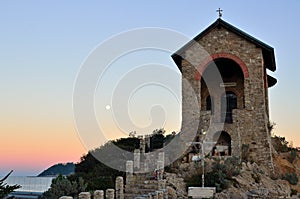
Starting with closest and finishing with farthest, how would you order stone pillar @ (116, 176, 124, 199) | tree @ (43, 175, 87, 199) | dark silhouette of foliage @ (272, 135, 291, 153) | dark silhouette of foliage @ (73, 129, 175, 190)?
stone pillar @ (116, 176, 124, 199) < tree @ (43, 175, 87, 199) < dark silhouette of foliage @ (73, 129, 175, 190) < dark silhouette of foliage @ (272, 135, 291, 153)

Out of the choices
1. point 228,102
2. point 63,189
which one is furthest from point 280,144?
point 63,189

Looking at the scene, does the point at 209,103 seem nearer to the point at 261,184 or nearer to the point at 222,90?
the point at 222,90

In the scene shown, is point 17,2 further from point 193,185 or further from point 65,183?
point 193,185

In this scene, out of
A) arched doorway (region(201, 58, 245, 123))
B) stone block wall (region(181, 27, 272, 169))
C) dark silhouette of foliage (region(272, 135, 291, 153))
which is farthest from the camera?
dark silhouette of foliage (region(272, 135, 291, 153))

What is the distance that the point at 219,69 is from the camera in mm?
23109

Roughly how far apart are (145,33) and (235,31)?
16.5 feet

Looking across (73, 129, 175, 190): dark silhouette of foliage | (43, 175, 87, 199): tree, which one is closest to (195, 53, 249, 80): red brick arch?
(73, 129, 175, 190): dark silhouette of foliage

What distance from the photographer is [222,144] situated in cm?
2041

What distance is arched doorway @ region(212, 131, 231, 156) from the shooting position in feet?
63.5

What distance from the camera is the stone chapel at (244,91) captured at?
19.0 meters

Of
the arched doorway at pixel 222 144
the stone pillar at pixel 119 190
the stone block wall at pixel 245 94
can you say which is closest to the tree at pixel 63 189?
the stone pillar at pixel 119 190

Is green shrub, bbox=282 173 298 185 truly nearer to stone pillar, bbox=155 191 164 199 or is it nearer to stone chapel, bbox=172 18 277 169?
stone chapel, bbox=172 18 277 169

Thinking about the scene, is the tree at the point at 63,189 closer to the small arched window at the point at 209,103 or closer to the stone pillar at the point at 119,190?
the stone pillar at the point at 119,190

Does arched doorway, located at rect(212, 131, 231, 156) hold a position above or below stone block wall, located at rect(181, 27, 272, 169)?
below
